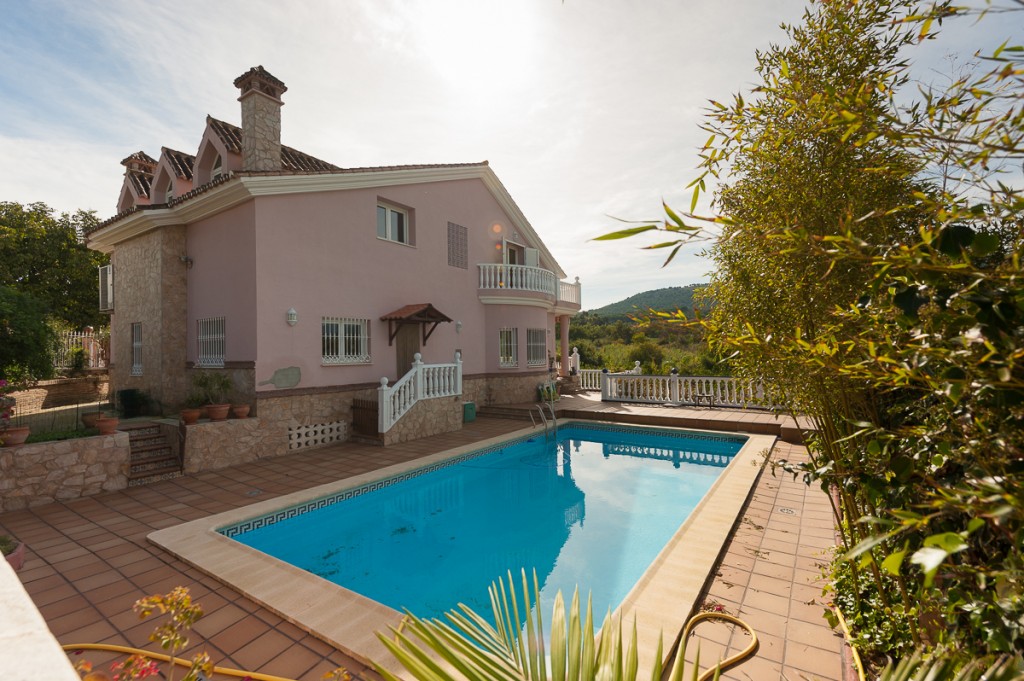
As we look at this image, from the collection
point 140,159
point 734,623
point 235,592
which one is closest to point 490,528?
point 235,592

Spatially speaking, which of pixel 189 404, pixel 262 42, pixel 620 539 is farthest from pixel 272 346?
pixel 620 539

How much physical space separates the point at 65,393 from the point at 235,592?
17245 millimetres

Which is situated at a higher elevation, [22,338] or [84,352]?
[22,338]

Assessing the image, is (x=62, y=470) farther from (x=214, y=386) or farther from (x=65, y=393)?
(x=65, y=393)

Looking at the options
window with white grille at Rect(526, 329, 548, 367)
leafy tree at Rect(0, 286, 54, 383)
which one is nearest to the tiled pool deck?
leafy tree at Rect(0, 286, 54, 383)

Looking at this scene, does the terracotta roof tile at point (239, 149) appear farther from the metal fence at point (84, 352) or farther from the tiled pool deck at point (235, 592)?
the metal fence at point (84, 352)

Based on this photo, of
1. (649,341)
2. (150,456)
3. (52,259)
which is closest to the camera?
(150,456)

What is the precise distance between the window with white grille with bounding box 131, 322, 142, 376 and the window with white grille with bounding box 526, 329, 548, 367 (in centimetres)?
1273

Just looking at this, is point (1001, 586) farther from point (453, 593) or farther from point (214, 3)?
point (214, 3)

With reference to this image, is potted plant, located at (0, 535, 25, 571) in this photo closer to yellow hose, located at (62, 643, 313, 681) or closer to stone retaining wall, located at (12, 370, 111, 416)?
yellow hose, located at (62, 643, 313, 681)

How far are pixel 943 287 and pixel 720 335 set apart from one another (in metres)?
0.82

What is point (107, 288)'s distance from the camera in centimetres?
1424

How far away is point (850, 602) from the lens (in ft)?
11.2

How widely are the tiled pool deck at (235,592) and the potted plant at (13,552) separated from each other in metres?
0.12
